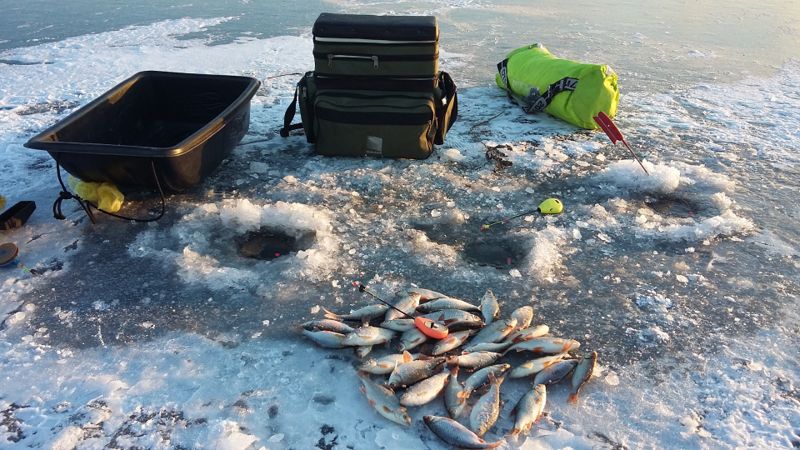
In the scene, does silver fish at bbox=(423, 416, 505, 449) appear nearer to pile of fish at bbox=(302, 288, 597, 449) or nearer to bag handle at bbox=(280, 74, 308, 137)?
pile of fish at bbox=(302, 288, 597, 449)

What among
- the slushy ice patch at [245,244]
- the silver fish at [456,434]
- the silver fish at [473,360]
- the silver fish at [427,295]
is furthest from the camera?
the slushy ice patch at [245,244]

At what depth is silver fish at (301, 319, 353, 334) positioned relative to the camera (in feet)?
9.18

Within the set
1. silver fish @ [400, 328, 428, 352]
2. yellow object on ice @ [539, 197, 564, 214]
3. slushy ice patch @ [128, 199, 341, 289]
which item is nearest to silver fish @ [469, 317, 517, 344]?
silver fish @ [400, 328, 428, 352]

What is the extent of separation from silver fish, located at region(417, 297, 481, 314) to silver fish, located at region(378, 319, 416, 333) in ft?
0.58

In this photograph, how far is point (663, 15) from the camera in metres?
10.7

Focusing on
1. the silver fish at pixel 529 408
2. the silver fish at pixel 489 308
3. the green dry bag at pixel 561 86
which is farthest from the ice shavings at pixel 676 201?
the silver fish at pixel 529 408

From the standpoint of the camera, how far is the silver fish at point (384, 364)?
101 inches

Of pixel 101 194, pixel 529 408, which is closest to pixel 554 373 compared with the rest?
pixel 529 408

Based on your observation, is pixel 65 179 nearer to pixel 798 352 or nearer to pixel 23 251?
pixel 23 251

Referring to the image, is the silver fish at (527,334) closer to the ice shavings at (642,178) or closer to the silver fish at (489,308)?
the silver fish at (489,308)

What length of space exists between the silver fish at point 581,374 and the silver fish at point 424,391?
0.63 meters

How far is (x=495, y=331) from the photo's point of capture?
2816 mm

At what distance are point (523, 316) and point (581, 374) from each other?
48cm

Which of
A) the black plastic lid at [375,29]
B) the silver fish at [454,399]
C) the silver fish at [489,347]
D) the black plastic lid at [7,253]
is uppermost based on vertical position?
the black plastic lid at [375,29]
